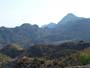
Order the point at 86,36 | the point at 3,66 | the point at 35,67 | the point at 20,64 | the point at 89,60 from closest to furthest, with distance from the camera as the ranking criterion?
the point at 89,60 → the point at 35,67 → the point at 20,64 → the point at 3,66 → the point at 86,36

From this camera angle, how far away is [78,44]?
329ft

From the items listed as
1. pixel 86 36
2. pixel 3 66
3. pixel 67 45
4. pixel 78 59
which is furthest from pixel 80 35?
pixel 78 59

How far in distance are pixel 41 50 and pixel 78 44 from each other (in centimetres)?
1434

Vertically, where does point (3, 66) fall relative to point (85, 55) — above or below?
below

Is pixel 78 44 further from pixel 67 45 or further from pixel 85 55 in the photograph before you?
pixel 85 55

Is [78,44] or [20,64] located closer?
[20,64]

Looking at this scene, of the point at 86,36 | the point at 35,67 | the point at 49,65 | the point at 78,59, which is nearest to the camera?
the point at 78,59

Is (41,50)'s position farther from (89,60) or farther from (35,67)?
(89,60)

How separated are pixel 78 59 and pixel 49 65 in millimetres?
4811

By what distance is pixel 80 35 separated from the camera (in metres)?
198

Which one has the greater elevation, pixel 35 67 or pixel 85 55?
pixel 85 55

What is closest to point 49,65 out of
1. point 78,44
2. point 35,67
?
point 35,67

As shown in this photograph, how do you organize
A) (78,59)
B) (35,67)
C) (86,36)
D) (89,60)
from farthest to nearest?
(86,36)
(35,67)
(78,59)
(89,60)

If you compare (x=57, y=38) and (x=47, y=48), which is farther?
(x=57, y=38)
